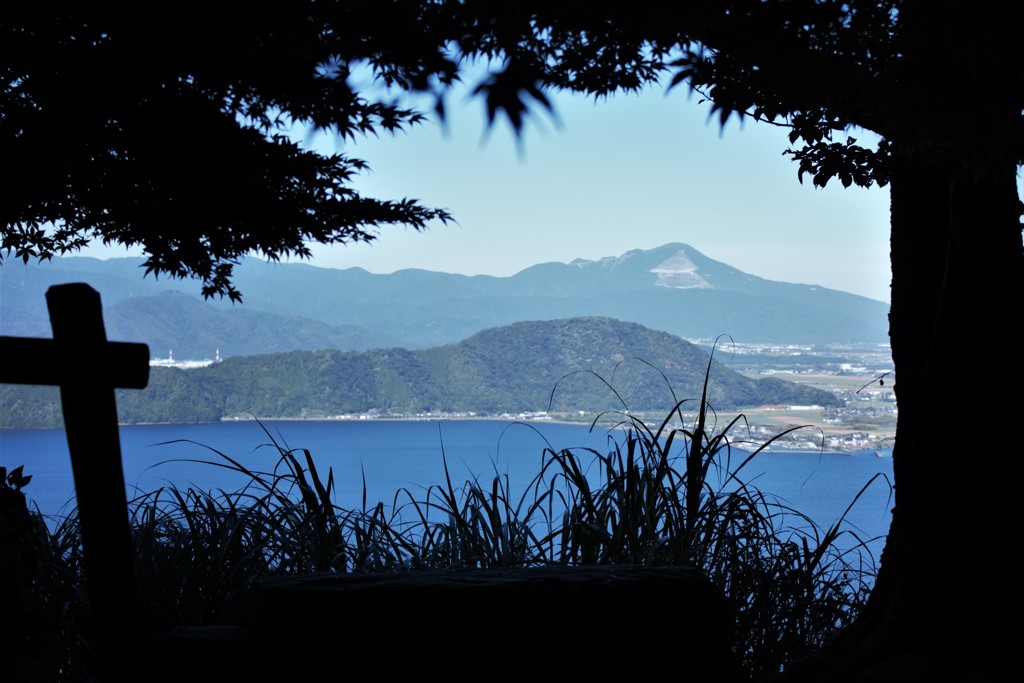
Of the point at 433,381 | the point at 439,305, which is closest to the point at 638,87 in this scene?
the point at 433,381

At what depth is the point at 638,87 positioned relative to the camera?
9.55ft

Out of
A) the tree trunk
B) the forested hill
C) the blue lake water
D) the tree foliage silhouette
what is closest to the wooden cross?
the tree foliage silhouette

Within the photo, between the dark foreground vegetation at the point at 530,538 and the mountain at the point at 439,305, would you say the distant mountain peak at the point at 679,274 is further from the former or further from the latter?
the dark foreground vegetation at the point at 530,538

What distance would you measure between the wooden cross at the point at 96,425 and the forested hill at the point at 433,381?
73.2ft

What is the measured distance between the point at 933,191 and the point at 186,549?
2.55 meters

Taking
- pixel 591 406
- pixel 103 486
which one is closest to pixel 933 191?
pixel 103 486

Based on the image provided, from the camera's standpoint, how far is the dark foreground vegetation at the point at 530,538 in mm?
2740

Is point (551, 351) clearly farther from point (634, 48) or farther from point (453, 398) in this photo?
point (634, 48)

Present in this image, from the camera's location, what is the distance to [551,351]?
1158 inches

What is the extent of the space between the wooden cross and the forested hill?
22298mm

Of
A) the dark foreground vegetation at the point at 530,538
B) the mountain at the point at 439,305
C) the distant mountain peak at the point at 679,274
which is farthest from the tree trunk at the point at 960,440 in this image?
the distant mountain peak at the point at 679,274

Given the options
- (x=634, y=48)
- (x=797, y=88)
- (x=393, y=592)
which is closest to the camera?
(x=797, y=88)

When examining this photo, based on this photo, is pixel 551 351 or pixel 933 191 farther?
pixel 551 351

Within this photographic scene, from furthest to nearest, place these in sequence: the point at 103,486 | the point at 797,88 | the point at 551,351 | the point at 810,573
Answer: the point at 551,351 → the point at 810,573 → the point at 103,486 → the point at 797,88
